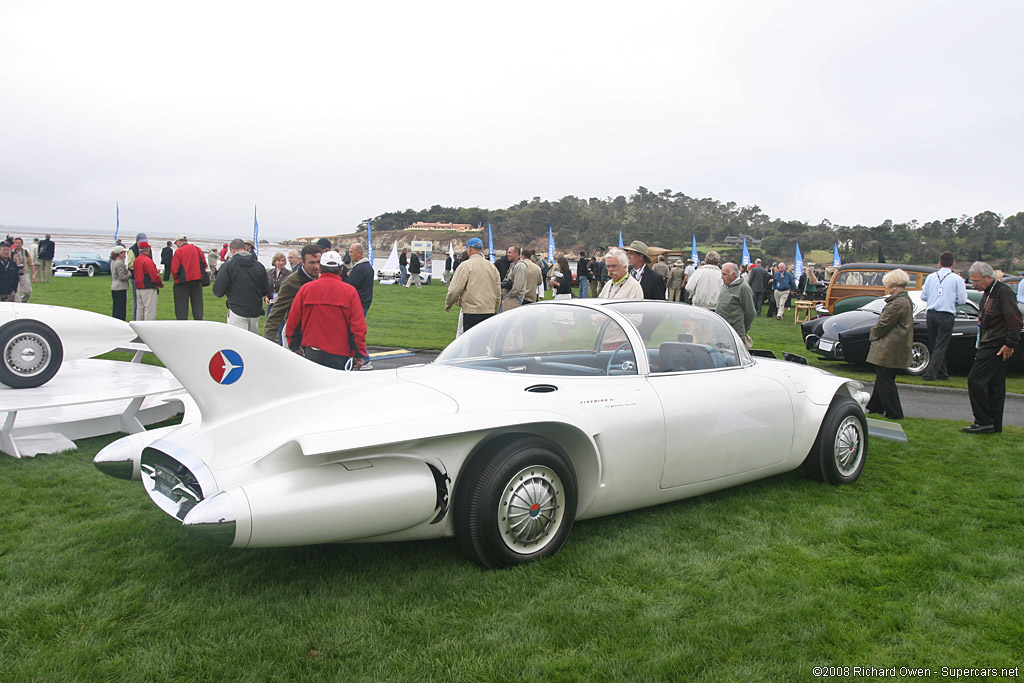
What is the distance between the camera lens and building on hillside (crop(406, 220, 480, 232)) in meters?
94.6

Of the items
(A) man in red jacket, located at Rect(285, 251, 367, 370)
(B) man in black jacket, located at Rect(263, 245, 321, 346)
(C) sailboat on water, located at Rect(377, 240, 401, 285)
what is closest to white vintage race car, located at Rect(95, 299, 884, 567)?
(A) man in red jacket, located at Rect(285, 251, 367, 370)

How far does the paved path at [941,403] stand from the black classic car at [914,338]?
37.8 inches

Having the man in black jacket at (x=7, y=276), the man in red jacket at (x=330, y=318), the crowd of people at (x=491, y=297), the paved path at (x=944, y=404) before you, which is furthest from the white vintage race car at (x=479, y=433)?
the man in black jacket at (x=7, y=276)

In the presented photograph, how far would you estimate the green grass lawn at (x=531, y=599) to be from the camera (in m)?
2.62

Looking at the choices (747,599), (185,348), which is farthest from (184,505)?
(747,599)

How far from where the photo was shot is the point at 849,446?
5.13m

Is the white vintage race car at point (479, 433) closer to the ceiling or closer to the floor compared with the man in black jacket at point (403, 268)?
closer to the floor

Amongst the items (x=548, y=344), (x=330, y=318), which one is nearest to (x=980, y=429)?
(x=548, y=344)

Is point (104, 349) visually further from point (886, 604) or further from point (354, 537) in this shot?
point (886, 604)

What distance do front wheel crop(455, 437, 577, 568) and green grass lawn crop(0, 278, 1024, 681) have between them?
0.12 m

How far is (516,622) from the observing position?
2.92 meters

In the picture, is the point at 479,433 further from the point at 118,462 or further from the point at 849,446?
the point at 849,446

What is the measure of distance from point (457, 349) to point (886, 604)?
2802 mm
